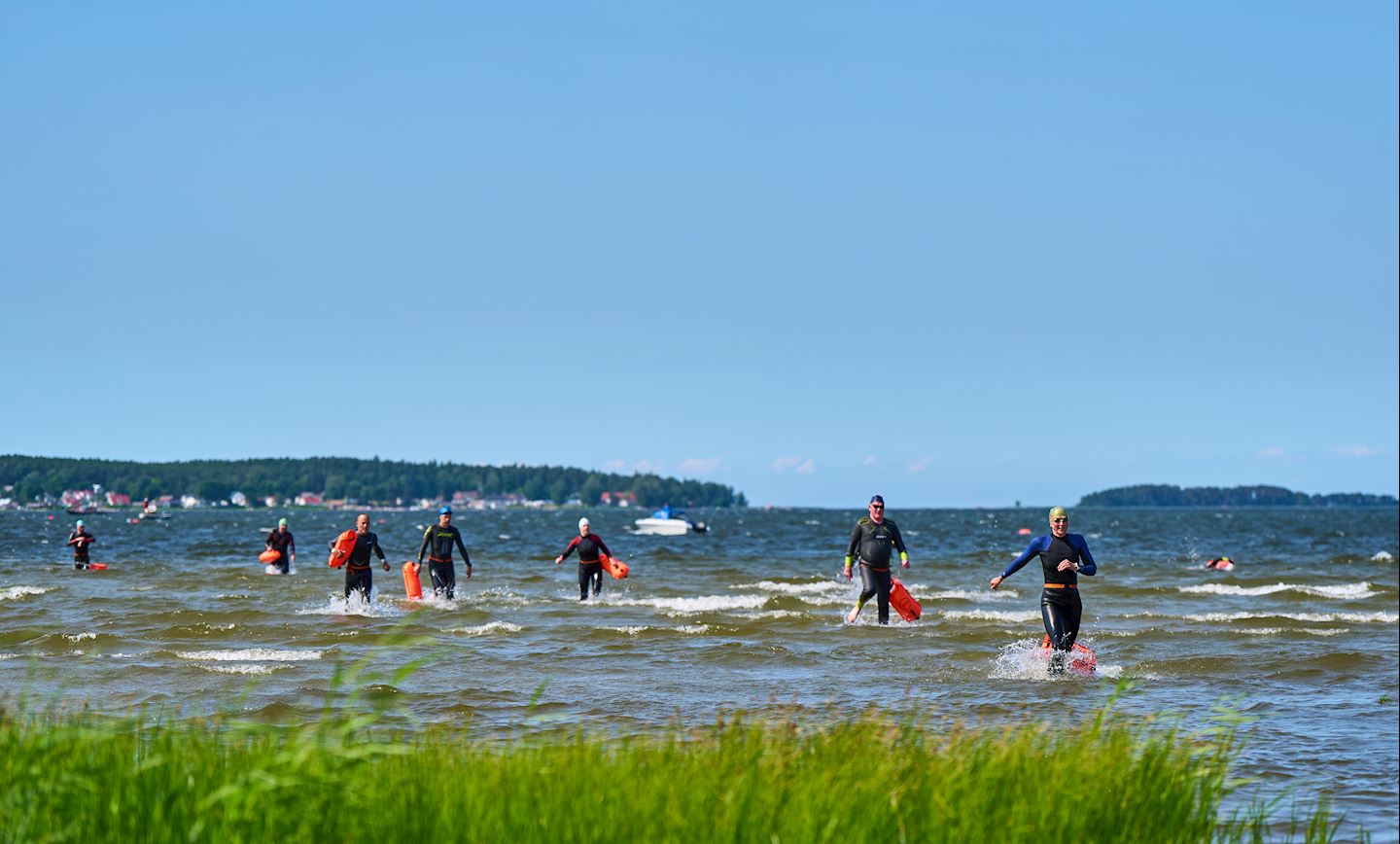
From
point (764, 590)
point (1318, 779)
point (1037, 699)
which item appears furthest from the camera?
Answer: point (764, 590)

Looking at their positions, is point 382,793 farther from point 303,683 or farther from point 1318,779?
point 303,683

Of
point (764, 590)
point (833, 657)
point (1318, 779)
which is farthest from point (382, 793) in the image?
point (764, 590)

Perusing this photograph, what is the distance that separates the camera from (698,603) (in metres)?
30.2

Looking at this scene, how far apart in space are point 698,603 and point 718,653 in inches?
412

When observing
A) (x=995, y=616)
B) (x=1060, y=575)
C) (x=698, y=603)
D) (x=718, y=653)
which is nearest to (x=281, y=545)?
(x=698, y=603)

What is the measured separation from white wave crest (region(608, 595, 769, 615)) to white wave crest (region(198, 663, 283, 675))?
1118cm

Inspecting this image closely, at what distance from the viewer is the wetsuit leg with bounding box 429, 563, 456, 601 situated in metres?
28.2

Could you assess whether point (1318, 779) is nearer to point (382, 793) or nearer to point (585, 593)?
point (382, 793)

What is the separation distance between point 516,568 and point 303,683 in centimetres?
3101

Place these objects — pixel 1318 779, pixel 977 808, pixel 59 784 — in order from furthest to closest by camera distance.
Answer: pixel 1318 779 → pixel 977 808 → pixel 59 784

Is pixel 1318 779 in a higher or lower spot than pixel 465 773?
lower

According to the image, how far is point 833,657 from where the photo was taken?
19.2 m

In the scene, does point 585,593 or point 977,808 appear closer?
point 977,808

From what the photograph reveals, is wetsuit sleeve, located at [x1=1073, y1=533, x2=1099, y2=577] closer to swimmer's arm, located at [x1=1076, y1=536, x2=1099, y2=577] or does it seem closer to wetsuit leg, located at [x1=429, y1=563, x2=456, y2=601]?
swimmer's arm, located at [x1=1076, y1=536, x2=1099, y2=577]
